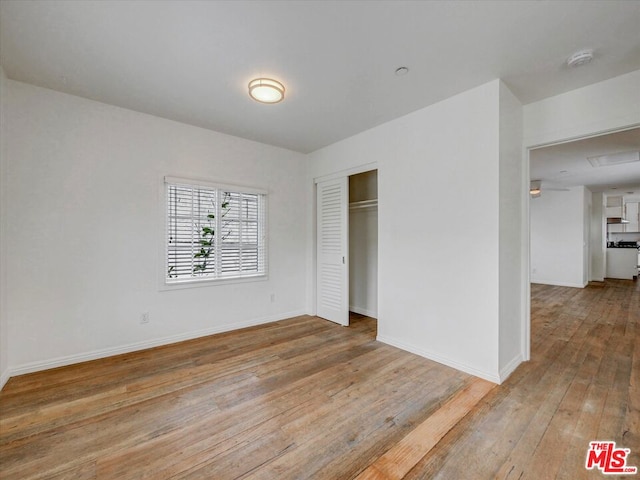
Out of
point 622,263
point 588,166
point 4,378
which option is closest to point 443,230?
point 4,378

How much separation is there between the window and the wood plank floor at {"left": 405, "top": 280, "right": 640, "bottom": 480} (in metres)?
3.10

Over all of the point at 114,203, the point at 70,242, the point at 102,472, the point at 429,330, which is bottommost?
the point at 102,472

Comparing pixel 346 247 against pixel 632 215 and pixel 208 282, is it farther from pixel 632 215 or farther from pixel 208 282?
pixel 632 215

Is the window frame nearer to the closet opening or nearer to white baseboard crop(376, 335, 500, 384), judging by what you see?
the closet opening

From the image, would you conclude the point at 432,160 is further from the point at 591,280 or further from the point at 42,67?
the point at 591,280

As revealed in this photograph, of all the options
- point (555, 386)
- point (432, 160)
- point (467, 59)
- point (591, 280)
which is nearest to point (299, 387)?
point (555, 386)

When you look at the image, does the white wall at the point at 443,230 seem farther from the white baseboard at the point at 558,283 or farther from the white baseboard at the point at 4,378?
the white baseboard at the point at 558,283

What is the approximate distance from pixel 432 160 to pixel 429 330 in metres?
1.81

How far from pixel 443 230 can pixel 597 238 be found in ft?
27.9

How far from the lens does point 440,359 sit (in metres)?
2.87

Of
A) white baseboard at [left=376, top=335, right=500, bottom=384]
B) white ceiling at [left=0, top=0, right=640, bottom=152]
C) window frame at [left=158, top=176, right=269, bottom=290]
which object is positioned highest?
white ceiling at [left=0, top=0, right=640, bottom=152]

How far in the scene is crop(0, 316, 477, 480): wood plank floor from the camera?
1.60 m

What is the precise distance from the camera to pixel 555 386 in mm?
2396

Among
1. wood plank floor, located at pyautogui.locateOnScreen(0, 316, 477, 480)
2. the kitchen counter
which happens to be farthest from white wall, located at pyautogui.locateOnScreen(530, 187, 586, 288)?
wood plank floor, located at pyautogui.locateOnScreen(0, 316, 477, 480)
